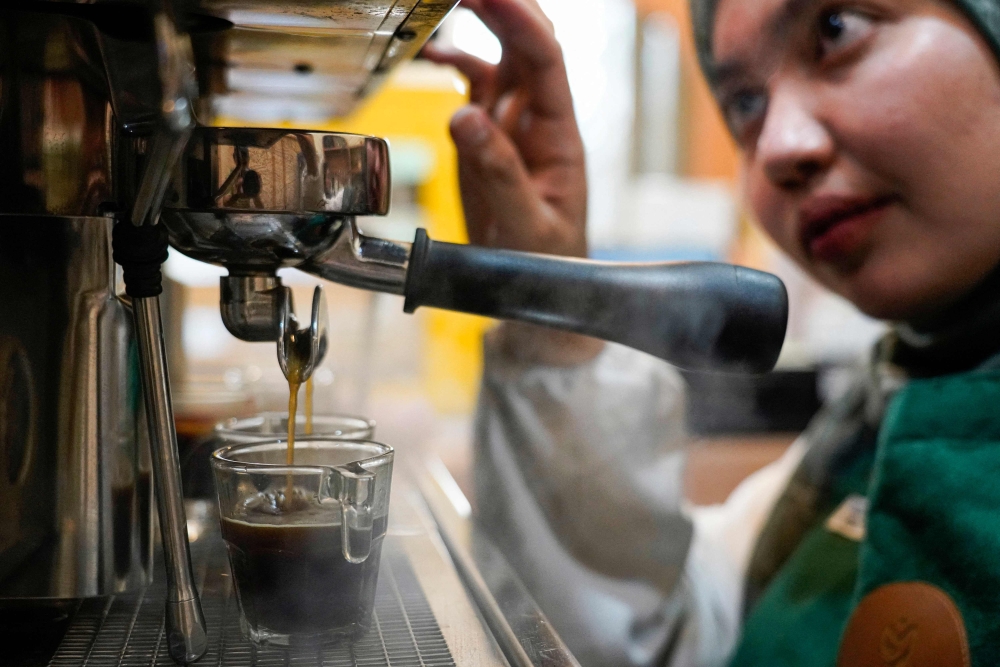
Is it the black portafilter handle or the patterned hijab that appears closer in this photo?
the black portafilter handle

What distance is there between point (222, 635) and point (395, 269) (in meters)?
0.14

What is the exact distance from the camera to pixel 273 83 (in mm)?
474

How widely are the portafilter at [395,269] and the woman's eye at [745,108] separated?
0.27m

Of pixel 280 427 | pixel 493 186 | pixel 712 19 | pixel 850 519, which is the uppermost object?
pixel 712 19

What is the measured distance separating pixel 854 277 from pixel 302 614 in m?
0.36

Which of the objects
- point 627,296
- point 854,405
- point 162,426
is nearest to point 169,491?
point 162,426

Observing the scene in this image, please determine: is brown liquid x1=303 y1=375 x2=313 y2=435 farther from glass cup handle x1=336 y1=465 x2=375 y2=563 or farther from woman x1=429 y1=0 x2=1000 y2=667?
woman x1=429 y1=0 x2=1000 y2=667

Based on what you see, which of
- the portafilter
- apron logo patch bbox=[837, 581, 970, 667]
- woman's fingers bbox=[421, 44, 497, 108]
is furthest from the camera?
woman's fingers bbox=[421, 44, 497, 108]

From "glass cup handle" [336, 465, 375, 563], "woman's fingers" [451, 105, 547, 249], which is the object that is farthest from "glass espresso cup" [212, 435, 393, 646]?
"woman's fingers" [451, 105, 547, 249]

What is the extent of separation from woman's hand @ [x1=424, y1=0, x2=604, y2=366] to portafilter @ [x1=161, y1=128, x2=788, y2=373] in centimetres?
18

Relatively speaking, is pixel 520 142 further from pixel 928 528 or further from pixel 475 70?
pixel 928 528

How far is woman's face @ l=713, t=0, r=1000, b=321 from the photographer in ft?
1.50

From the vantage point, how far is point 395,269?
0.31m

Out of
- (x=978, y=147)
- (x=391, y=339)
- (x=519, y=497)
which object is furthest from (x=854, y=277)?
(x=391, y=339)
